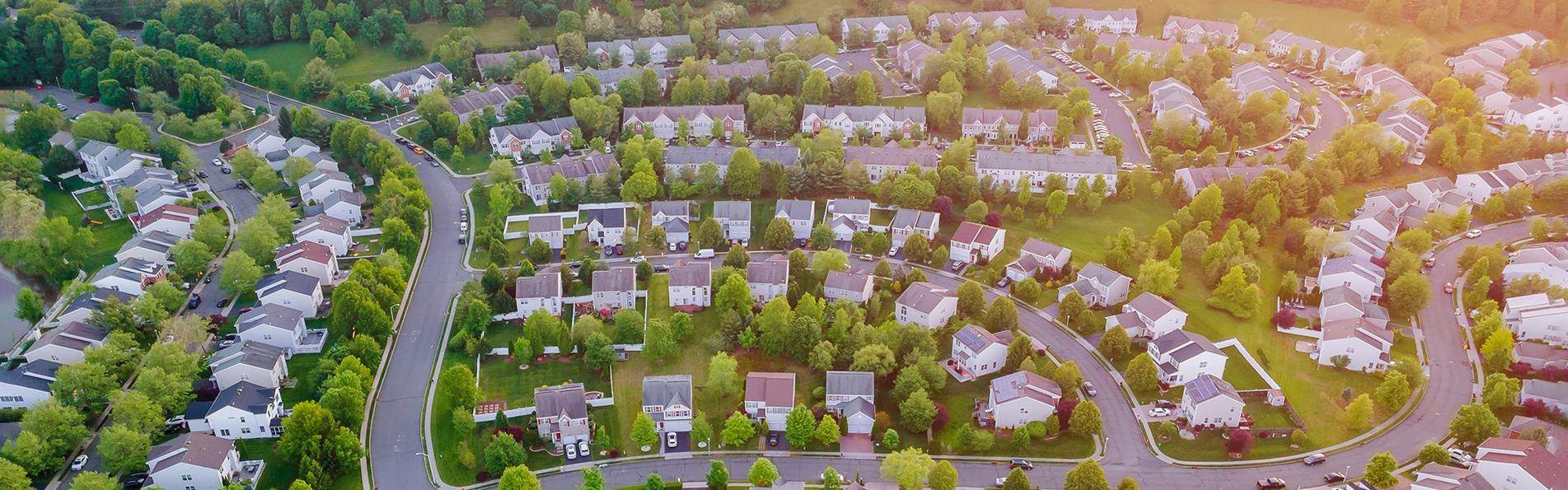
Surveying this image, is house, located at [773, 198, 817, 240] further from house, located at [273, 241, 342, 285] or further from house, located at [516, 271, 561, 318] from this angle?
house, located at [273, 241, 342, 285]

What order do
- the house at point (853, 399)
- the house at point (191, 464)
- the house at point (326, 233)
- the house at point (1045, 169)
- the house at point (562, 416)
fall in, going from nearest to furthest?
the house at point (191, 464), the house at point (562, 416), the house at point (853, 399), the house at point (326, 233), the house at point (1045, 169)

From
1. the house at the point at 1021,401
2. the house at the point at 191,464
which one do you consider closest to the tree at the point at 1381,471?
the house at the point at 1021,401

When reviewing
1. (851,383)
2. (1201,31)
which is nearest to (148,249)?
(851,383)

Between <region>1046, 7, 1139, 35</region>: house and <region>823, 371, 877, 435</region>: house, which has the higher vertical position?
<region>823, 371, 877, 435</region>: house

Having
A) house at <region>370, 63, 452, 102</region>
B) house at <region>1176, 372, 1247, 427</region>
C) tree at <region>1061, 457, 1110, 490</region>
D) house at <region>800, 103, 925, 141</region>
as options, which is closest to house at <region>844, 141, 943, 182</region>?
house at <region>800, 103, 925, 141</region>

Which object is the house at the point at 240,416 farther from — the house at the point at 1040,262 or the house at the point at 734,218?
the house at the point at 1040,262

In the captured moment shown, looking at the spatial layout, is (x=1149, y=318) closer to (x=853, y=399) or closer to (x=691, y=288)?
(x=853, y=399)

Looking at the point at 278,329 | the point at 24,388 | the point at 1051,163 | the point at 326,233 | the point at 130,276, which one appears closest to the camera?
the point at 24,388
